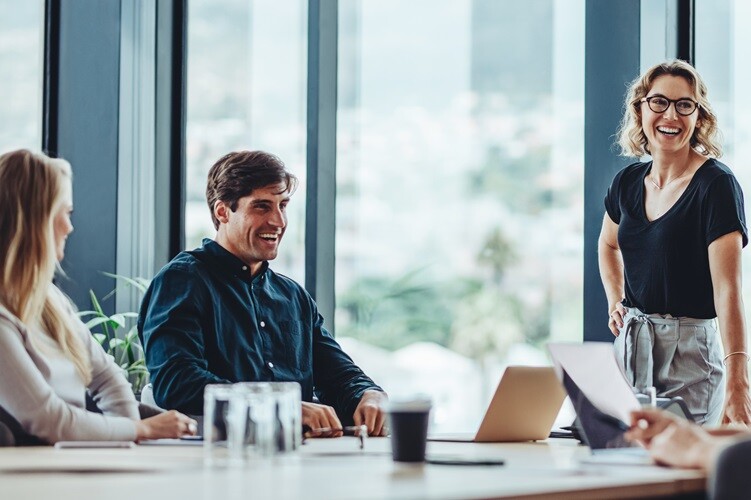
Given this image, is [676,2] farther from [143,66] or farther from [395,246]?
[395,246]

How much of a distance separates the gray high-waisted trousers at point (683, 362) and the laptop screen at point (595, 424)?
1039mm

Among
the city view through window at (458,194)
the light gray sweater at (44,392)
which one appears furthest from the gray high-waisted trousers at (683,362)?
the city view through window at (458,194)

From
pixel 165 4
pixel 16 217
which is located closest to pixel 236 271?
pixel 16 217

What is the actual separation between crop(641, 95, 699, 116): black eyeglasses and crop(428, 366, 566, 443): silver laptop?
109 centimetres

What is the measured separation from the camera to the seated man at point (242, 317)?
104 inches

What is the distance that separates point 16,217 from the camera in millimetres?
2180

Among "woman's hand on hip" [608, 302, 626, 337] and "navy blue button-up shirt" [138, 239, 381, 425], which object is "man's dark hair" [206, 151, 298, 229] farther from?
"woman's hand on hip" [608, 302, 626, 337]

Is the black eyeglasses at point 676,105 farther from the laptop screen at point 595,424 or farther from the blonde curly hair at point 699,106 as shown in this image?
the laptop screen at point 595,424

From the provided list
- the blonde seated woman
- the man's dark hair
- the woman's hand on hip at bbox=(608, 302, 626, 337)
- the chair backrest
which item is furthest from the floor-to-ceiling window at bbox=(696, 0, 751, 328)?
the chair backrest

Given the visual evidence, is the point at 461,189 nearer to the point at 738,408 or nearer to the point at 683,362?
the point at 683,362

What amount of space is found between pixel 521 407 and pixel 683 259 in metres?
0.96

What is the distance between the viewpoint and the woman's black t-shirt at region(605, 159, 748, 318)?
2.85 m

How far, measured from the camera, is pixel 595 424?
183 centimetres

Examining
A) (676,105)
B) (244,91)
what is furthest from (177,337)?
(244,91)
